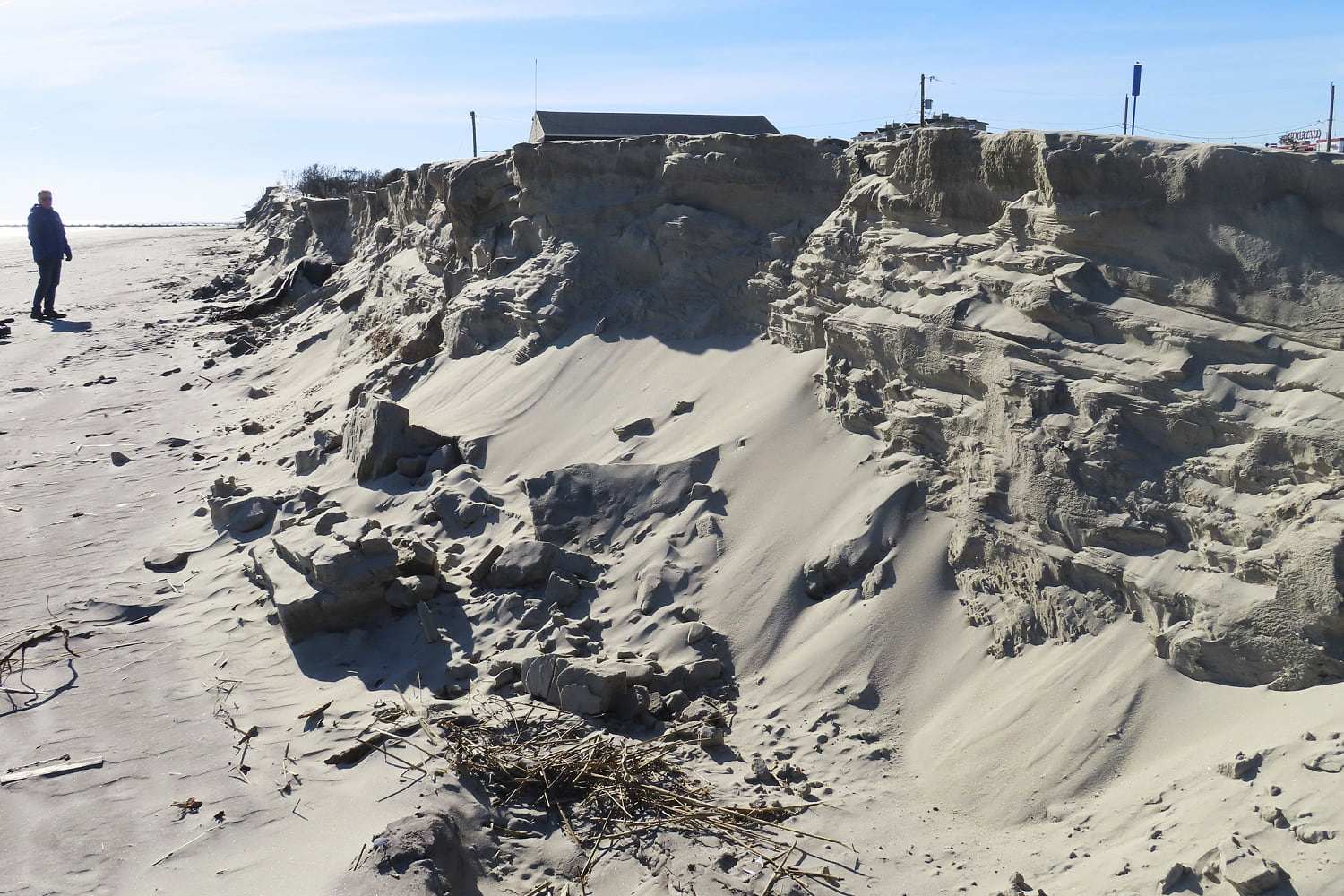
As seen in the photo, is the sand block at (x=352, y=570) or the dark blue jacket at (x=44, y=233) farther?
the dark blue jacket at (x=44, y=233)

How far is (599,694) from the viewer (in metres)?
3.96

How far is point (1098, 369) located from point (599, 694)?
233 centimetres

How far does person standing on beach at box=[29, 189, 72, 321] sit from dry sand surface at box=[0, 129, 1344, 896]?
11.0 m

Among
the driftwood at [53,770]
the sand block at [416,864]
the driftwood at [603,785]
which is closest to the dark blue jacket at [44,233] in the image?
the driftwood at [53,770]

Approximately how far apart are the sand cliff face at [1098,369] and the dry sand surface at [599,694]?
17cm

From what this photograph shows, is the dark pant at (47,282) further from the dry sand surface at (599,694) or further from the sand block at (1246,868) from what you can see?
the sand block at (1246,868)

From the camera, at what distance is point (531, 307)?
7449 millimetres

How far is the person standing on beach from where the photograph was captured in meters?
16.5

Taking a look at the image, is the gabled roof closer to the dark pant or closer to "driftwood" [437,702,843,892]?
the dark pant

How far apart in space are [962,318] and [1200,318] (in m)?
1.01

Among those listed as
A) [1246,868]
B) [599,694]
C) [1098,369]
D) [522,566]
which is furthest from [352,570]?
[1246,868]

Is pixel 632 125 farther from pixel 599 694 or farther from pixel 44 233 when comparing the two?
pixel 599 694

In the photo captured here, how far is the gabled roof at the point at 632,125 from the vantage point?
75.5ft

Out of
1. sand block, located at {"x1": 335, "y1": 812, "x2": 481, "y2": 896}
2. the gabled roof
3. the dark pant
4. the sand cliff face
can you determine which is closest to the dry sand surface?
sand block, located at {"x1": 335, "y1": 812, "x2": 481, "y2": 896}
